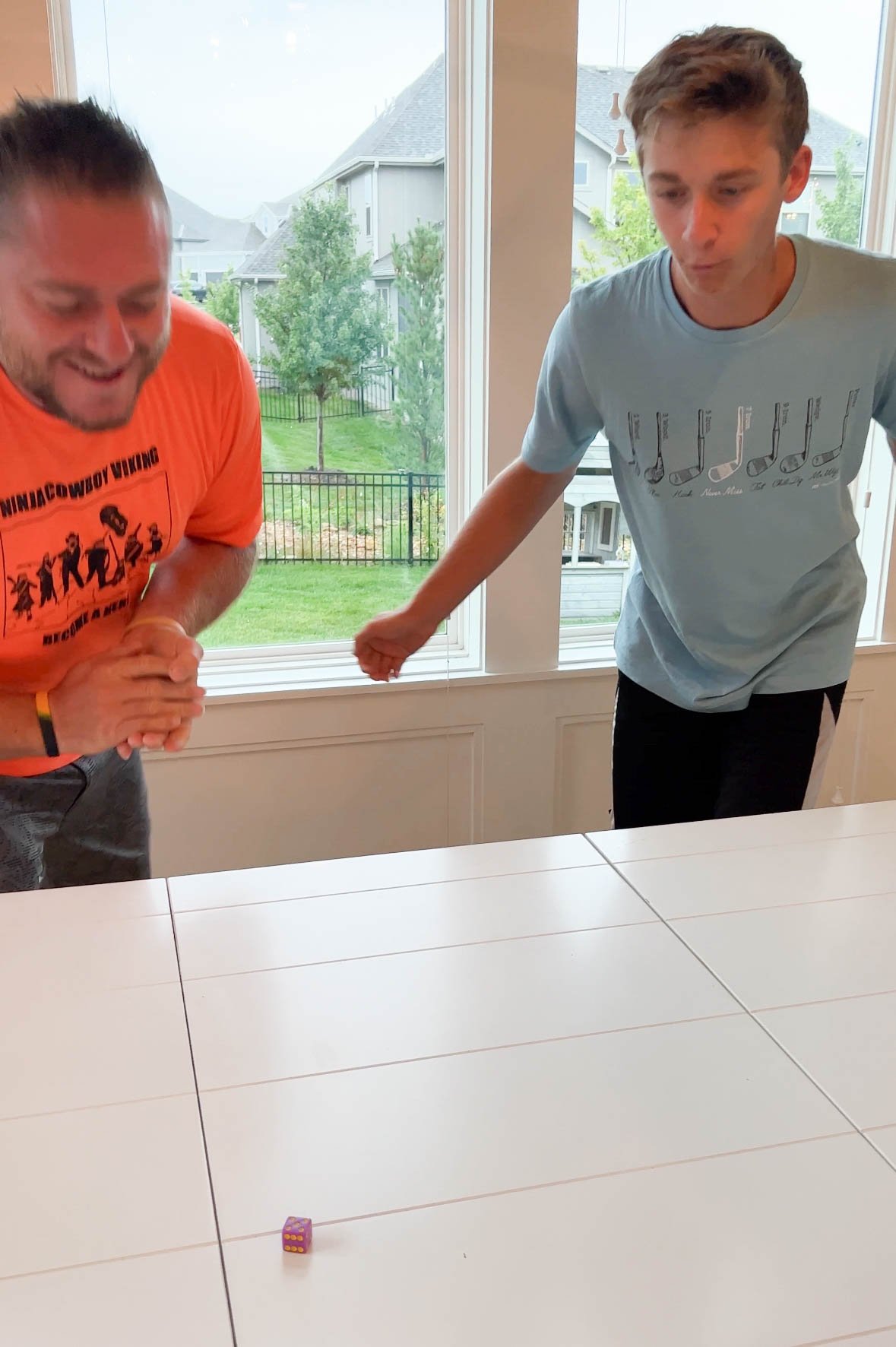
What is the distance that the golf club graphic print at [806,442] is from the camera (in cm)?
154

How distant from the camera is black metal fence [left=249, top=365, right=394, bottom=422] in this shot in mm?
2533

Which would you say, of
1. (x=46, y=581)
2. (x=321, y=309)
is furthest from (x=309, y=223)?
(x=46, y=581)

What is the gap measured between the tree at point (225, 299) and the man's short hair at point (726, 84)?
4.01 feet

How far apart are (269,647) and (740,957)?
5.87ft

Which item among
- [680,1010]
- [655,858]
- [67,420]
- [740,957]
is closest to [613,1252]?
[680,1010]

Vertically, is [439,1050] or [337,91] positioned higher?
[337,91]

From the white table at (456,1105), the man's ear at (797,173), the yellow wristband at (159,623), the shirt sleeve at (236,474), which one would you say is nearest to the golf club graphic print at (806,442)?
the man's ear at (797,173)

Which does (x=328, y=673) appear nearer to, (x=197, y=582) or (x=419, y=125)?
(x=197, y=582)

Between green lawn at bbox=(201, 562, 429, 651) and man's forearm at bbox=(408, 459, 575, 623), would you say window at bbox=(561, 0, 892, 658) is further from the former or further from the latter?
man's forearm at bbox=(408, 459, 575, 623)

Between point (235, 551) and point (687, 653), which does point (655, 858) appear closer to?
point (687, 653)

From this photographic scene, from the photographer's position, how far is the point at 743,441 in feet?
5.08

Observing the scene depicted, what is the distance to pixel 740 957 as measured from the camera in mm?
1026

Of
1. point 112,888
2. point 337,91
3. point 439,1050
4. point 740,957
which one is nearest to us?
point 439,1050

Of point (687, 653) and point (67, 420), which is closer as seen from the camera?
point (67, 420)
